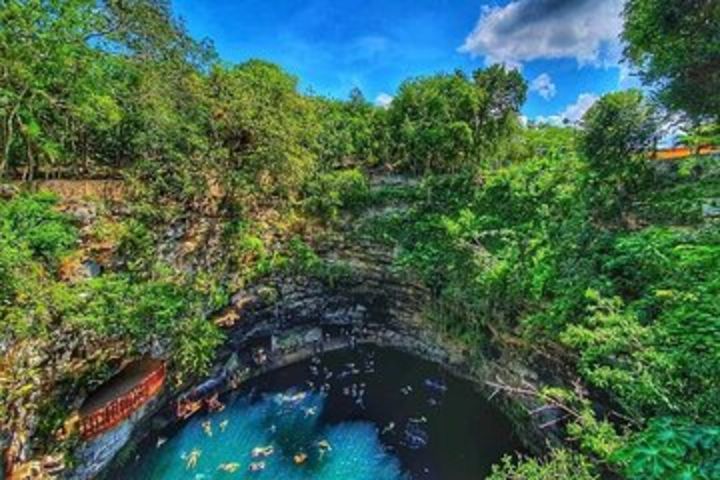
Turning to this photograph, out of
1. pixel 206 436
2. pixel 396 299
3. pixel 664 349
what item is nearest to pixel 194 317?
pixel 206 436

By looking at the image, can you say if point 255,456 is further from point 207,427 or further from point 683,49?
point 683,49

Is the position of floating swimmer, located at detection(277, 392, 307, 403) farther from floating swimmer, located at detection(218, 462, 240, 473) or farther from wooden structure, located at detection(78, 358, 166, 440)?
wooden structure, located at detection(78, 358, 166, 440)

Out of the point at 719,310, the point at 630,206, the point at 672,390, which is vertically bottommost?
the point at 672,390

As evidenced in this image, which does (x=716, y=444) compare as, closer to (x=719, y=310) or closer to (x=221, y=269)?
(x=719, y=310)

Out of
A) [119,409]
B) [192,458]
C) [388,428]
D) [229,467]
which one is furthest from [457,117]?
[119,409]

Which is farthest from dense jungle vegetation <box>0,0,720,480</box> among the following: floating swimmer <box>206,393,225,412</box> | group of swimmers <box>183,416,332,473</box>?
group of swimmers <box>183,416,332,473</box>

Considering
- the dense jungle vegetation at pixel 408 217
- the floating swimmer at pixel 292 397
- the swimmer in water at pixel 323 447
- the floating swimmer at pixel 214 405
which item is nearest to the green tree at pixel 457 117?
the dense jungle vegetation at pixel 408 217
